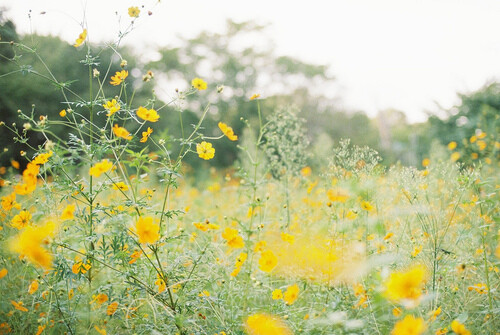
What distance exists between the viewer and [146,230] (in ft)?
4.02

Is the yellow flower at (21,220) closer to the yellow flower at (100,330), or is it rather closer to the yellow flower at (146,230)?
the yellow flower at (100,330)

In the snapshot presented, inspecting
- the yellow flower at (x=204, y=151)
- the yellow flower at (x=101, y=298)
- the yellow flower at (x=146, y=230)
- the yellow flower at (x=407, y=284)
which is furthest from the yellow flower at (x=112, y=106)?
the yellow flower at (x=407, y=284)

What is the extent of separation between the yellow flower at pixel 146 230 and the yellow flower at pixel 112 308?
421mm

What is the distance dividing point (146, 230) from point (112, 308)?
48 cm

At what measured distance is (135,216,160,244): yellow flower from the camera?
1.21m

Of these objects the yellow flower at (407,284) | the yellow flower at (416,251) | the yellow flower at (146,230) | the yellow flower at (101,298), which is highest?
the yellow flower at (416,251)

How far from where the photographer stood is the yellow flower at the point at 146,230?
1.21m

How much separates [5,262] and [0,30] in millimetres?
1604

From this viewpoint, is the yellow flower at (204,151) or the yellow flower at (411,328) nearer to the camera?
the yellow flower at (411,328)

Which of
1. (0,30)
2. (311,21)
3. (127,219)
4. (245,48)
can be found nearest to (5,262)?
(127,219)

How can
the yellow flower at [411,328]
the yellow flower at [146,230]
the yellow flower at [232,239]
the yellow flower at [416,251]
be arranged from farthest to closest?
the yellow flower at [416,251]
the yellow flower at [232,239]
the yellow flower at [146,230]
the yellow flower at [411,328]

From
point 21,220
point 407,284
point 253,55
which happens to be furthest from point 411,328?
point 253,55

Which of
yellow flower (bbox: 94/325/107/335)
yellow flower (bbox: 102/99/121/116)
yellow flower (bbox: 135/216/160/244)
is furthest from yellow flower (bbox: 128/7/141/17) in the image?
yellow flower (bbox: 94/325/107/335)

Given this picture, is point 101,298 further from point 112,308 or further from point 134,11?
point 134,11
